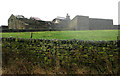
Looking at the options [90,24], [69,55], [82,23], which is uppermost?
[82,23]

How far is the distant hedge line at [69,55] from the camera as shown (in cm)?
557

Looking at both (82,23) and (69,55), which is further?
(82,23)

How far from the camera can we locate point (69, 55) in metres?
6.27

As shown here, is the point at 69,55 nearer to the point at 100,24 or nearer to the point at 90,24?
the point at 90,24

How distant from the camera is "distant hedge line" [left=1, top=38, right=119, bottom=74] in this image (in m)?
5.57

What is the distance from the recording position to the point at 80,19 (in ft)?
78.6

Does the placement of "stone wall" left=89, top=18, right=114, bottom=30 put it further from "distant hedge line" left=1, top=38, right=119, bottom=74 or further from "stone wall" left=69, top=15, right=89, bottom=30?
"distant hedge line" left=1, top=38, right=119, bottom=74

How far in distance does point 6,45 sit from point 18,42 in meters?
1.31

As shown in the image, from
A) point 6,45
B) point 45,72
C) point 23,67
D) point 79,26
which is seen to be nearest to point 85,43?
point 45,72

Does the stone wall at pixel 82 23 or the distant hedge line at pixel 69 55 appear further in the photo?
the stone wall at pixel 82 23

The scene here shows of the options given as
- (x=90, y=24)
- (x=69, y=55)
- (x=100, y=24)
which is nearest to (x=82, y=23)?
(x=90, y=24)

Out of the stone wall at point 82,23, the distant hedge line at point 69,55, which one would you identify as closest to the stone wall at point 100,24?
the stone wall at point 82,23

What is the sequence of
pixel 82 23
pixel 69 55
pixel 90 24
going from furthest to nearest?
1. pixel 82 23
2. pixel 90 24
3. pixel 69 55

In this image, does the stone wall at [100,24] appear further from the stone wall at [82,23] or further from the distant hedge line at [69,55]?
the distant hedge line at [69,55]
